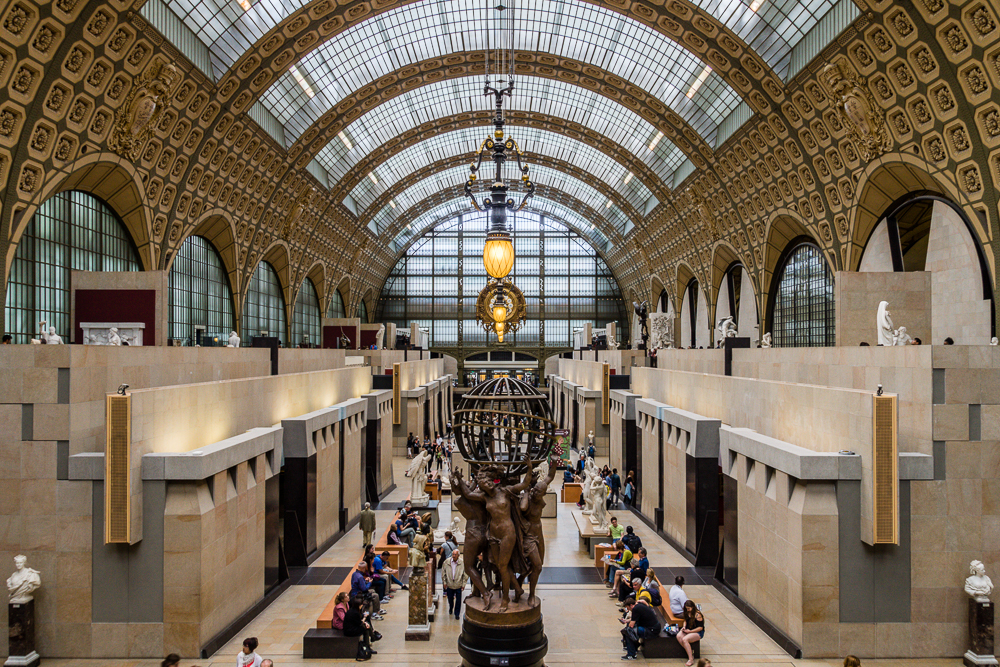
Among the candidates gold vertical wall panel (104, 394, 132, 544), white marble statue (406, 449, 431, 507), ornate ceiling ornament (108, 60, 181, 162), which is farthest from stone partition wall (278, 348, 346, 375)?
ornate ceiling ornament (108, 60, 181, 162)

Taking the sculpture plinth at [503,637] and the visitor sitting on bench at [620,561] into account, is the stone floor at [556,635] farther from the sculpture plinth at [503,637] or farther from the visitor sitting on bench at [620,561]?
the sculpture plinth at [503,637]

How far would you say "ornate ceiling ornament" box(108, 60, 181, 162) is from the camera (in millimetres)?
20453

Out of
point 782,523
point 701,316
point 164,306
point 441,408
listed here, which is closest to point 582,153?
point 701,316

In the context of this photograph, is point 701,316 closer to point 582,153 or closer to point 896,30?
point 582,153

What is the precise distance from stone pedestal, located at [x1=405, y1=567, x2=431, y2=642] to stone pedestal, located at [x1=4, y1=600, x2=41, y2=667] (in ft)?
17.3

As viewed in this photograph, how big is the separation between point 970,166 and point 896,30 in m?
3.92

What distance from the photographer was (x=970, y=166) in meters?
17.6

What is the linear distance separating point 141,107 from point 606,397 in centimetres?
1892

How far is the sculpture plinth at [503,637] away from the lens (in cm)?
926

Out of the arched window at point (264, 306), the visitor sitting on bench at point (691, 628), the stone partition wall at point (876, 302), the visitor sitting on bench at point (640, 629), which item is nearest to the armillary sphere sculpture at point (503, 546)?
the visitor sitting on bench at point (640, 629)

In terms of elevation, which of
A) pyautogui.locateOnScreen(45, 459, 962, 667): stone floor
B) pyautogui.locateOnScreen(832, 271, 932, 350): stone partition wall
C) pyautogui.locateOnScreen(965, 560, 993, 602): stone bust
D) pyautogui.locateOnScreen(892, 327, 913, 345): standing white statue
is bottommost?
pyautogui.locateOnScreen(45, 459, 962, 667): stone floor

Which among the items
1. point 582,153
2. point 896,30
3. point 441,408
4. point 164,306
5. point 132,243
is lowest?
point 441,408

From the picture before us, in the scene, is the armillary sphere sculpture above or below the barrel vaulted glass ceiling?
below

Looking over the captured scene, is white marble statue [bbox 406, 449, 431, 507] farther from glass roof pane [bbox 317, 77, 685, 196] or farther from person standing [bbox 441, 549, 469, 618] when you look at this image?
glass roof pane [bbox 317, 77, 685, 196]
